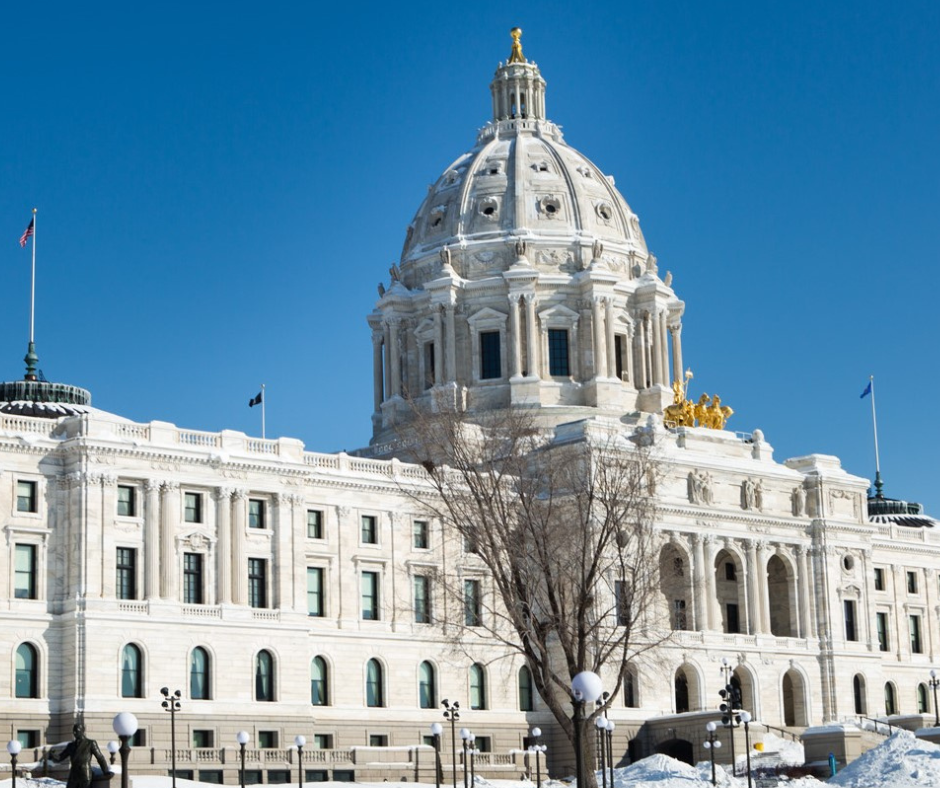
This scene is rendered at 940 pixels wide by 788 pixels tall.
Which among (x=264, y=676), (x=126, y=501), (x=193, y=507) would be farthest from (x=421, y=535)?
(x=126, y=501)

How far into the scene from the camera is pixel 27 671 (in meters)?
82.6

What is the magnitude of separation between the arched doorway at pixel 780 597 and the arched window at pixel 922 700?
47.1 feet

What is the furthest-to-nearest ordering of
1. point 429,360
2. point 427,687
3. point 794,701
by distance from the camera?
point 429,360 < point 794,701 < point 427,687

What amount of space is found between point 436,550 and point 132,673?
19.2m

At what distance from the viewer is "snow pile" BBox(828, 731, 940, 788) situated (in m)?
74.9

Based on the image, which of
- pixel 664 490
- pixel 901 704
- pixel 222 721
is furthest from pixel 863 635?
pixel 222 721

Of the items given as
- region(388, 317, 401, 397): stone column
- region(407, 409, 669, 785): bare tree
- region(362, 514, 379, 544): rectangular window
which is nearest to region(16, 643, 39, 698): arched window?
region(362, 514, 379, 544): rectangular window

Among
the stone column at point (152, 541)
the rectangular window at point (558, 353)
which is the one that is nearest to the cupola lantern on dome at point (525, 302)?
the rectangular window at point (558, 353)

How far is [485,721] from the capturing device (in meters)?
97.0

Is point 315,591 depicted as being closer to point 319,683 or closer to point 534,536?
point 319,683

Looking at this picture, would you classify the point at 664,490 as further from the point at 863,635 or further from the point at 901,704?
the point at 901,704

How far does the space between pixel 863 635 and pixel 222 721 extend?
4368 cm

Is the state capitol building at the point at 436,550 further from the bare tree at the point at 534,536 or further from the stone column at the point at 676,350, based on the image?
the bare tree at the point at 534,536

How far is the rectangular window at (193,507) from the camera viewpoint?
289 ft
